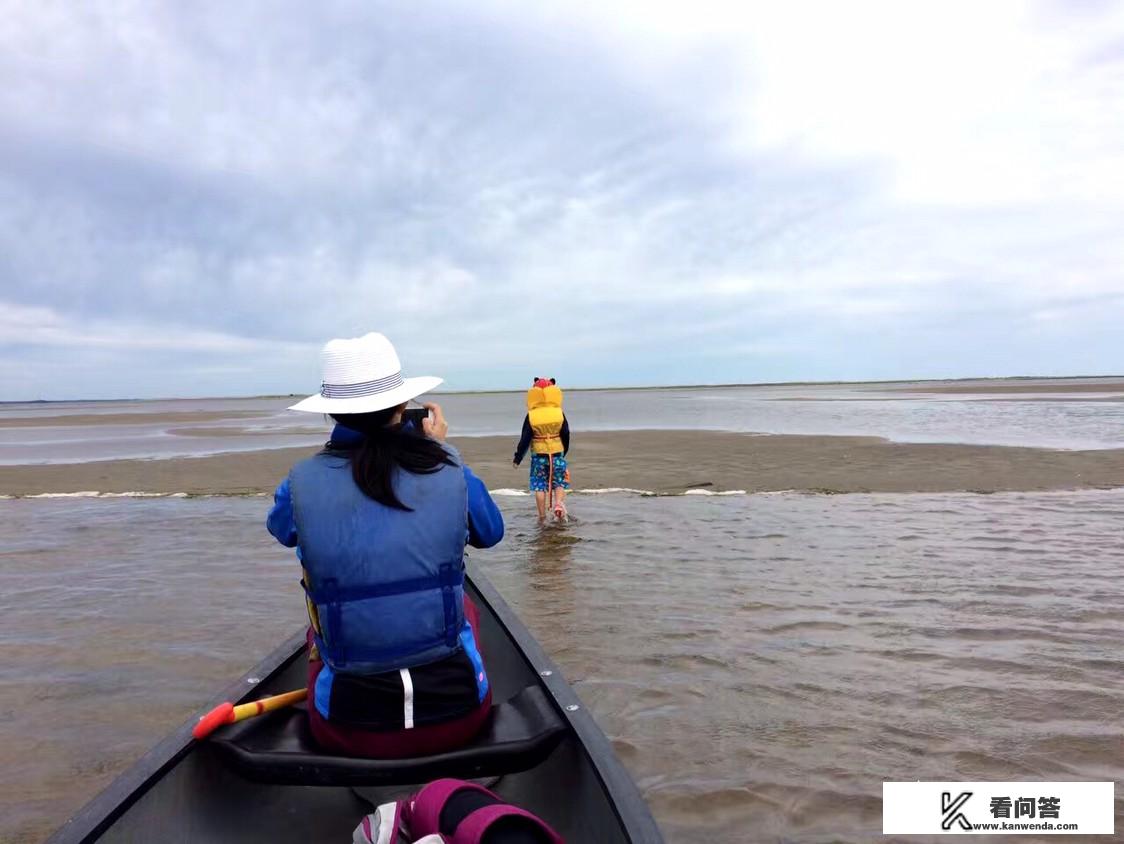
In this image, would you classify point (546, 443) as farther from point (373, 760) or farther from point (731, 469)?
point (373, 760)

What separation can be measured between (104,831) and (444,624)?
3.84 feet

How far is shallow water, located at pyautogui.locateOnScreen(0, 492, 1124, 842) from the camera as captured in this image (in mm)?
3361

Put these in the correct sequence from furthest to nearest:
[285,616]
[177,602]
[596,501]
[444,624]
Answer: [596,501] → [177,602] → [285,616] → [444,624]

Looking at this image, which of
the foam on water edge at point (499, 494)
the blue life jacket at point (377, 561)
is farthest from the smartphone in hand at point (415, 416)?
the foam on water edge at point (499, 494)

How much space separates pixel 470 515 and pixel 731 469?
12.6m

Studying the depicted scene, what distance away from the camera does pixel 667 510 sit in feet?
33.2

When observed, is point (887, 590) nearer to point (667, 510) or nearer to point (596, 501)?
point (667, 510)

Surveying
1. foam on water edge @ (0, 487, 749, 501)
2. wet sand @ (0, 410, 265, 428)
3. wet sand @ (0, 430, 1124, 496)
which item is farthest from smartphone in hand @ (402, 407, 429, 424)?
wet sand @ (0, 410, 265, 428)

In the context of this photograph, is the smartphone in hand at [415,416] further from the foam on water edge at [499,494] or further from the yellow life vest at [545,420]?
the foam on water edge at [499,494]

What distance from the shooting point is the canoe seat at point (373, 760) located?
2379 mm

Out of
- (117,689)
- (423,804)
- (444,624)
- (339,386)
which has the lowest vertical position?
(117,689)

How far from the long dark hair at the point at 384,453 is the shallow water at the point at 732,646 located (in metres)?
1.89

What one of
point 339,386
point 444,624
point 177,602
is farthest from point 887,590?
point 177,602

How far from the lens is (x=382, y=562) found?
2260mm
